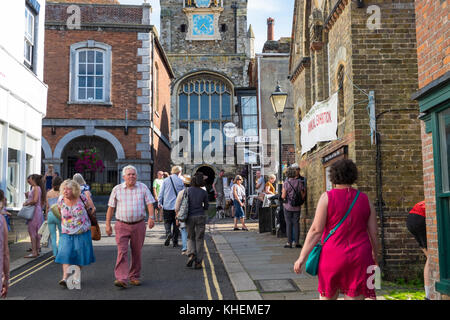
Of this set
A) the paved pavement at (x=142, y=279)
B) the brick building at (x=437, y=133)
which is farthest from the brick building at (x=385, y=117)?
the paved pavement at (x=142, y=279)

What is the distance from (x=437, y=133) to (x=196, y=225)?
450cm

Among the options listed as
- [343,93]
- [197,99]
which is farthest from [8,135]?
[197,99]

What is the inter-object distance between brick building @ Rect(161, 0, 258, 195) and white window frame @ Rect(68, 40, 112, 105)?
20359 millimetres

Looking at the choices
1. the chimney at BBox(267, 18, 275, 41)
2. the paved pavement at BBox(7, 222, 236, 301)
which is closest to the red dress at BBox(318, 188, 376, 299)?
the paved pavement at BBox(7, 222, 236, 301)

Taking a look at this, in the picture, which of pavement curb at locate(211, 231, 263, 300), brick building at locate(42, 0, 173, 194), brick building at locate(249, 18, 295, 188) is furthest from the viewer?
brick building at locate(249, 18, 295, 188)

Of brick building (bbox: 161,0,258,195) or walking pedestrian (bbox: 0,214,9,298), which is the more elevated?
brick building (bbox: 161,0,258,195)

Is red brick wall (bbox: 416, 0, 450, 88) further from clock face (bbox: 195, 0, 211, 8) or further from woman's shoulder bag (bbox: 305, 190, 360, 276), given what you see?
clock face (bbox: 195, 0, 211, 8)

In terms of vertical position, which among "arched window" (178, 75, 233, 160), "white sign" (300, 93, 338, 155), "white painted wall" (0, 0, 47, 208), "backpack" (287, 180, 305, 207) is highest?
"arched window" (178, 75, 233, 160)

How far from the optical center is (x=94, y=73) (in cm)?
2317

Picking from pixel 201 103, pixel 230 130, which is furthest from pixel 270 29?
pixel 230 130

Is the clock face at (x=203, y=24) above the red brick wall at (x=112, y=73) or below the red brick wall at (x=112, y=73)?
above

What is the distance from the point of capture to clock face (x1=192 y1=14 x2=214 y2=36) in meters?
46.4

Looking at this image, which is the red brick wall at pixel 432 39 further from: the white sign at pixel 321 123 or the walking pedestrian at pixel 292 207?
the walking pedestrian at pixel 292 207

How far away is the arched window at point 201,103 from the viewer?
146 ft
